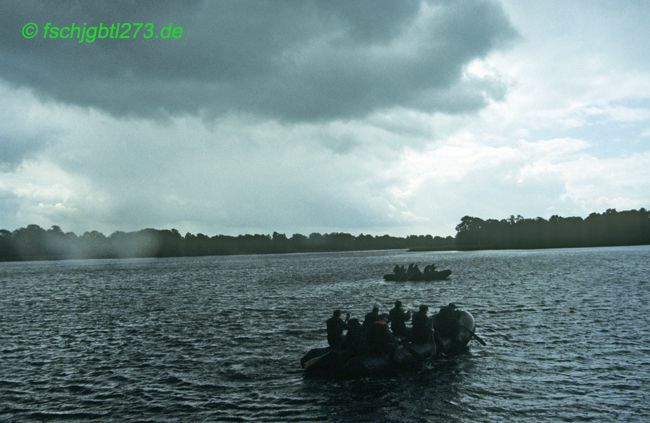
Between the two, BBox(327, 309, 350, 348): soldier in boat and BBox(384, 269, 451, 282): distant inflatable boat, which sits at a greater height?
BBox(327, 309, 350, 348): soldier in boat

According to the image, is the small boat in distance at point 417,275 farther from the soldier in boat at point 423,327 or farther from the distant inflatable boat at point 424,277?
the soldier in boat at point 423,327

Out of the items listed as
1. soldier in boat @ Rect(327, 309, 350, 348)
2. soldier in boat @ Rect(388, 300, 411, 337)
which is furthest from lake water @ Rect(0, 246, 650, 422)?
soldier in boat @ Rect(388, 300, 411, 337)

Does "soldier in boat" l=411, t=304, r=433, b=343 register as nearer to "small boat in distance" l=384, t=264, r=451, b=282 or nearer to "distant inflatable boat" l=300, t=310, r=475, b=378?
"distant inflatable boat" l=300, t=310, r=475, b=378

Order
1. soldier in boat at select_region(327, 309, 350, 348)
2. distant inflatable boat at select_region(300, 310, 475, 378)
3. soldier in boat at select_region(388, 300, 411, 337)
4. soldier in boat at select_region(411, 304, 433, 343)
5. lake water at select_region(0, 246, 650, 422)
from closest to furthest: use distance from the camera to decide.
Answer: lake water at select_region(0, 246, 650, 422), distant inflatable boat at select_region(300, 310, 475, 378), soldier in boat at select_region(327, 309, 350, 348), soldier in boat at select_region(411, 304, 433, 343), soldier in boat at select_region(388, 300, 411, 337)

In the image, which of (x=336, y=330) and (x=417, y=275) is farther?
(x=417, y=275)

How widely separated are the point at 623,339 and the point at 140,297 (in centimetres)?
5555

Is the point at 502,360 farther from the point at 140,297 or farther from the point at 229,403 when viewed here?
the point at 140,297

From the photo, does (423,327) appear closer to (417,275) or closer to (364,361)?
(364,361)

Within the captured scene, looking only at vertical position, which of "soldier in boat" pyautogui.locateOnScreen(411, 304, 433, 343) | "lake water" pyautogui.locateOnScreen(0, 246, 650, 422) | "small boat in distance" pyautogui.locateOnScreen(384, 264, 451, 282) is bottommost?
"lake water" pyautogui.locateOnScreen(0, 246, 650, 422)

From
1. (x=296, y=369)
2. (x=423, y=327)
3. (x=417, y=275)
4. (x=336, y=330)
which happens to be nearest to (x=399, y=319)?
(x=423, y=327)

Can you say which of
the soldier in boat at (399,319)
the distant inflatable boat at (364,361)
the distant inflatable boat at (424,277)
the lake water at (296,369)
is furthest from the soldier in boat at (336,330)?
the distant inflatable boat at (424,277)

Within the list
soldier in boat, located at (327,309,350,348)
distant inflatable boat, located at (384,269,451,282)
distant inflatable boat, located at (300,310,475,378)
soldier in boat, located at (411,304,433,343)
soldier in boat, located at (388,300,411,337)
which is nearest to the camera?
distant inflatable boat, located at (300,310,475,378)

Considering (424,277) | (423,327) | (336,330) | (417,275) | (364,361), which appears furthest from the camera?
(417,275)

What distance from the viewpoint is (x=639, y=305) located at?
3831 centimetres
